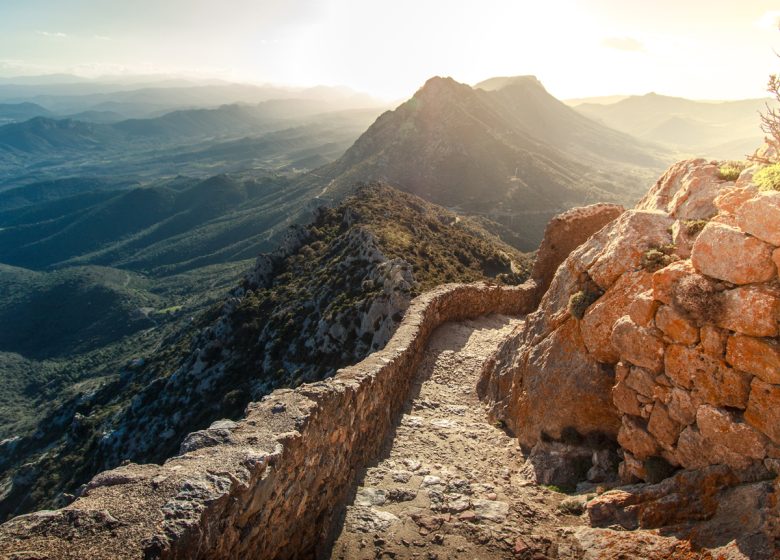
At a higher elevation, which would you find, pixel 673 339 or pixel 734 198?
pixel 734 198

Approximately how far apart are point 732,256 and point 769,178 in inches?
56.8

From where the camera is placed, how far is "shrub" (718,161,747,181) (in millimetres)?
8195

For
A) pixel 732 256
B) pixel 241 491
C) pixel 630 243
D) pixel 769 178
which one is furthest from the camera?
pixel 630 243

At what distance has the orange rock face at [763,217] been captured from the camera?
5723 mm

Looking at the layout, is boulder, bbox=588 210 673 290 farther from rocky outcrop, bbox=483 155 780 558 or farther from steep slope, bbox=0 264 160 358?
steep slope, bbox=0 264 160 358

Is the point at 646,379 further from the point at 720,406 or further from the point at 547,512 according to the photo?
the point at 547,512

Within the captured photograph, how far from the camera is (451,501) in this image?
7.83m

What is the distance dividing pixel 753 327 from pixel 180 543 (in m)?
6.92

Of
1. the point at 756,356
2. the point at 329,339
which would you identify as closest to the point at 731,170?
the point at 756,356

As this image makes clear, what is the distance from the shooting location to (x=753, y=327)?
571 centimetres

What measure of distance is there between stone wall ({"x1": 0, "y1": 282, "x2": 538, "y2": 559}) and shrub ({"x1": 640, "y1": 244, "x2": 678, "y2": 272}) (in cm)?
550

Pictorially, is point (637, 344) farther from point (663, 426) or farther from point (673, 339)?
point (663, 426)

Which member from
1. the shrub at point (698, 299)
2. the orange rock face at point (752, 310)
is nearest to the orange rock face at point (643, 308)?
the shrub at point (698, 299)

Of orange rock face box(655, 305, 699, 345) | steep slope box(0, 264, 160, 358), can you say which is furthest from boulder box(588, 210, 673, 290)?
steep slope box(0, 264, 160, 358)
